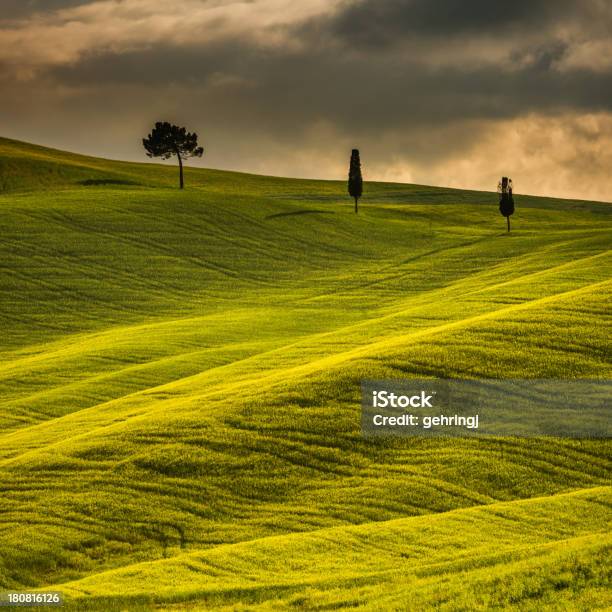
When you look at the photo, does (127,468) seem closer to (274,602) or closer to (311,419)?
(311,419)

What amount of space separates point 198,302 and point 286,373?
28842 mm

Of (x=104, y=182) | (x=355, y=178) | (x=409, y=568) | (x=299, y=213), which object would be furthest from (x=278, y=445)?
(x=104, y=182)

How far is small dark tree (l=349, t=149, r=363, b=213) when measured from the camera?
4097 inches

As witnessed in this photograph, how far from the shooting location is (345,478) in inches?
1172

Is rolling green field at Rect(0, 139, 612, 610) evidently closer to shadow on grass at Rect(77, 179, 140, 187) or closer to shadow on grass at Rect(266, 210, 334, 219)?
shadow on grass at Rect(266, 210, 334, 219)

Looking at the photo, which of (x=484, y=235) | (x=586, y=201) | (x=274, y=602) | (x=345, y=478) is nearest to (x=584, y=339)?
(x=345, y=478)

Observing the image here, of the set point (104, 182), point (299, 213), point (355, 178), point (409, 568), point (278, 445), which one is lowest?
point (409, 568)

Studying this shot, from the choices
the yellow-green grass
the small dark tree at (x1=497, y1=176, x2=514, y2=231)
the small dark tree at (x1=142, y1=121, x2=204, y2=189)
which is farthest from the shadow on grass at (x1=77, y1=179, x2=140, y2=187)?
the yellow-green grass

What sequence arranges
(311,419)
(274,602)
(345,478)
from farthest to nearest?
(311,419) → (345,478) → (274,602)

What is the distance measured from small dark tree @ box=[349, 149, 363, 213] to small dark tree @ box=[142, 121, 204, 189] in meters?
17.0

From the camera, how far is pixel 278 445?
104ft

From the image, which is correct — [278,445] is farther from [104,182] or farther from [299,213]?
[104,182]

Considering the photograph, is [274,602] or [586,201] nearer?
[274,602]

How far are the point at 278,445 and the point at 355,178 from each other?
7539 centimetres
